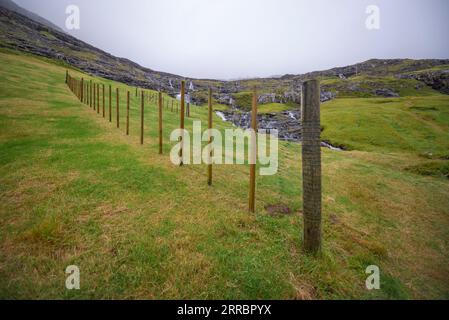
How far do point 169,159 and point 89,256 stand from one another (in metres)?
6.56

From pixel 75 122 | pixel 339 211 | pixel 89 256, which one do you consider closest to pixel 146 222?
pixel 89 256

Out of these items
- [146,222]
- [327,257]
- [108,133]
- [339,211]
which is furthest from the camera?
[108,133]

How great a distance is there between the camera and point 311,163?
15.7 ft

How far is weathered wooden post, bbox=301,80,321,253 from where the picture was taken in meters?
4.69

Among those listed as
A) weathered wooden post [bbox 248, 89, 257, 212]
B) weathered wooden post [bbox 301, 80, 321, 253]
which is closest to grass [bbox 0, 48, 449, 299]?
weathered wooden post [bbox 301, 80, 321, 253]

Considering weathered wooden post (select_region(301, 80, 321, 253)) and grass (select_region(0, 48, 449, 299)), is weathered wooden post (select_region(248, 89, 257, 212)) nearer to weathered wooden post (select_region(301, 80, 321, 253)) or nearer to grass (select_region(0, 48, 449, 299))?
grass (select_region(0, 48, 449, 299))

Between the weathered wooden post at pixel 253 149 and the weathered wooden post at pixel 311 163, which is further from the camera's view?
the weathered wooden post at pixel 253 149

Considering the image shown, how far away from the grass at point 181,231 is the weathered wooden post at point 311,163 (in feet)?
1.67

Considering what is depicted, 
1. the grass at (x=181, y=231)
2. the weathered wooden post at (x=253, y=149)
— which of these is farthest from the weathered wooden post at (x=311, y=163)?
the weathered wooden post at (x=253, y=149)

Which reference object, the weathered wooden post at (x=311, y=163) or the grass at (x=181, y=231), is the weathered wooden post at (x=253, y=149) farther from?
the weathered wooden post at (x=311, y=163)

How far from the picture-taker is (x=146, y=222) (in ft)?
18.5

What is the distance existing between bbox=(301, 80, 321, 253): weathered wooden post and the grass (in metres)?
0.51

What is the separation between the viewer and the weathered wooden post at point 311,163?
4.69m
